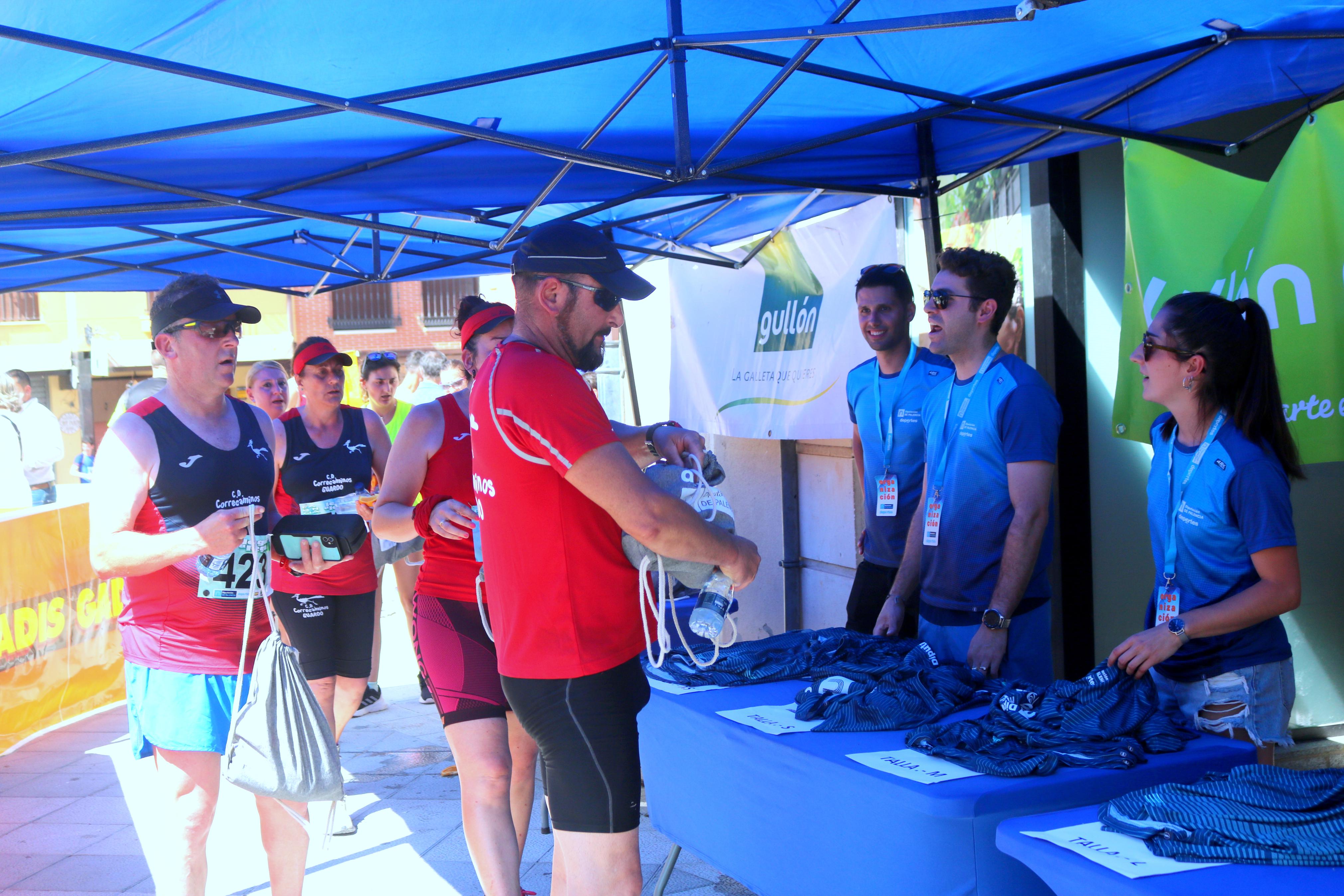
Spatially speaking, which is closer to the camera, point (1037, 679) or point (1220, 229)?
point (1037, 679)

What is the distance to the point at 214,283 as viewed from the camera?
9.12 feet

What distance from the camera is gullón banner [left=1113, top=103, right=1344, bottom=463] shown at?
3117 millimetres

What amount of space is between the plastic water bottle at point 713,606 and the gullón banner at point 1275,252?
1.90 metres

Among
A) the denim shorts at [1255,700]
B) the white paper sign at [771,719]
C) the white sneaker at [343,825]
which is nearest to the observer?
the denim shorts at [1255,700]

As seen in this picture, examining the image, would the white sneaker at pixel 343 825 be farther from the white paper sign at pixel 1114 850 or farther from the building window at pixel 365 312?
the building window at pixel 365 312

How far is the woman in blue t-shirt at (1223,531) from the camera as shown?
2.34 metres

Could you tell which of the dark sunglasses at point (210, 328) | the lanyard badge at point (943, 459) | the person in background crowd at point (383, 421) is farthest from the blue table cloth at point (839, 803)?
the person in background crowd at point (383, 421)

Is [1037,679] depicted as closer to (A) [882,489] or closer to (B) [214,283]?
(A) [882,489]

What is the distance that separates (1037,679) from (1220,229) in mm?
1672

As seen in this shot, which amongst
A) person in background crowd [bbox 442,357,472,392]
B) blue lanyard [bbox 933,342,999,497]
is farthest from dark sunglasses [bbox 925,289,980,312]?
person in background crowd [bbox 442,357,472,392]

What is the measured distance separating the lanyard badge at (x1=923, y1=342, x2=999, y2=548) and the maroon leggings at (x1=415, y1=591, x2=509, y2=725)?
53.9 inches

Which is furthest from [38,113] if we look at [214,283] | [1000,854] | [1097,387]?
[1097,387]

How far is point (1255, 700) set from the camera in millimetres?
2436

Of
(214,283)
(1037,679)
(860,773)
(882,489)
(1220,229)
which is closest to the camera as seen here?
(860,773)
